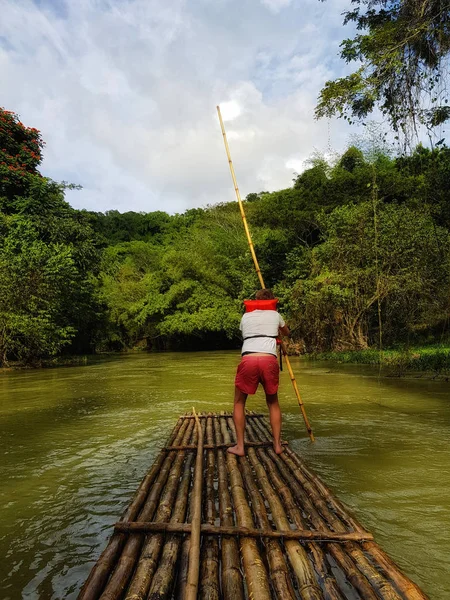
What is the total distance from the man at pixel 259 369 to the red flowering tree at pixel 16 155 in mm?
16770

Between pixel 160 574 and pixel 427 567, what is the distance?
1.52 metres

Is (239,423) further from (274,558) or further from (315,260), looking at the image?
(315,260)

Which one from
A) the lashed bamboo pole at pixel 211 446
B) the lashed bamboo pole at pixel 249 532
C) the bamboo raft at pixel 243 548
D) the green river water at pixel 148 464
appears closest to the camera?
the bamboo raft at pixel 243 548

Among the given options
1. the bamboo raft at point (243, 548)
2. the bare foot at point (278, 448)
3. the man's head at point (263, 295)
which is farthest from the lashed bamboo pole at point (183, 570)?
the man's head at point (263, 295)

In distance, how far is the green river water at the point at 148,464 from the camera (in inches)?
102

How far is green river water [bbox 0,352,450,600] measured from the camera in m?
2.60

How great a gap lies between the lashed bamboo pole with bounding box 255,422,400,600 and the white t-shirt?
1.00 metres

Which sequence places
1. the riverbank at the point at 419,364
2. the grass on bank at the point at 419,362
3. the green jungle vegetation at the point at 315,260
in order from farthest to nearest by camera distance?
the green jungle vegetation at the point at 315,260 → the grass on bank at the point at 419,362 → the riverbank at the point at 419,364

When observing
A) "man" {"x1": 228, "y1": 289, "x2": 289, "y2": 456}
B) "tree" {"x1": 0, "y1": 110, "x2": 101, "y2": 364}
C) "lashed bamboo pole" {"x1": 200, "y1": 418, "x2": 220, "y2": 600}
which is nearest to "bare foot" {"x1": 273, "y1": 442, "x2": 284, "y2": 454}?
"man" {"x1": 228, "y1": 289, "x2": 289, "y2": 456}

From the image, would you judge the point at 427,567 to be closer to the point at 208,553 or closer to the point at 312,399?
the point at 208,553

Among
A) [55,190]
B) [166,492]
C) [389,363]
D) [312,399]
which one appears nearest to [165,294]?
[55,190]

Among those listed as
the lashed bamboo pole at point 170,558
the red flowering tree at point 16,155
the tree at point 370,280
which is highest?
the red flowering tree at point 16,155

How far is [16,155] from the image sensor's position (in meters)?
18.2

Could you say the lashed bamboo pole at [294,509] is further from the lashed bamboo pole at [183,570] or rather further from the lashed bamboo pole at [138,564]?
the lashed bamboo pole at [138,564]
